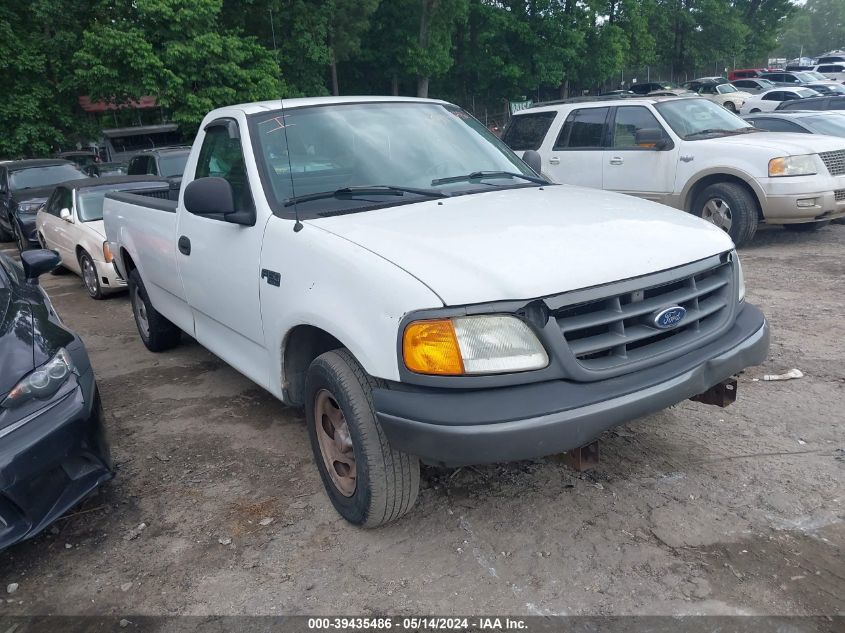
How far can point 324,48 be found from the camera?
1072 inches

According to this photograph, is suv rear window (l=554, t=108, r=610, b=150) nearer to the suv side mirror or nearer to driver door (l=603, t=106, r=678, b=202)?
driver door (l=603, t=106, r=678, b=202)

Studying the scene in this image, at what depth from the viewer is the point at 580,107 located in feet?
31.7

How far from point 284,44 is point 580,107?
20.0m

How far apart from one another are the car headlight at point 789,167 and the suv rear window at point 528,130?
306 centimetres

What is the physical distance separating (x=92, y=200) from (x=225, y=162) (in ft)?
19.9

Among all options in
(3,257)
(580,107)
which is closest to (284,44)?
(580,107)

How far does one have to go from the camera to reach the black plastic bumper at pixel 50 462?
9.50 feet

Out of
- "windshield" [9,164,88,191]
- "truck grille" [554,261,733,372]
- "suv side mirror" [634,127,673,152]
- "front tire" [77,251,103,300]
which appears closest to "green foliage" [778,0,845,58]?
"suv side mirror" [634,127,673,152]

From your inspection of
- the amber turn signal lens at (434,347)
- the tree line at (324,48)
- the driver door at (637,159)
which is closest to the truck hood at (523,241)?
the amber turn signal lens at (434,347)

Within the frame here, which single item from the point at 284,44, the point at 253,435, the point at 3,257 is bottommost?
the point at 253,435

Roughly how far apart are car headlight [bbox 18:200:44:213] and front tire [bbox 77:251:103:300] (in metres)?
3.97

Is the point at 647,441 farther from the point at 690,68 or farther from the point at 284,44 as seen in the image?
the point at 690,68

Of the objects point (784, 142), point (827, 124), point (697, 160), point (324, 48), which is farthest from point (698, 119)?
point (324, 48)

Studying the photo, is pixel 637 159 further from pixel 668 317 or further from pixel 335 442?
pixel 335 442
